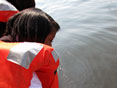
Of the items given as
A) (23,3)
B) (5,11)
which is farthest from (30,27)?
(23,3)

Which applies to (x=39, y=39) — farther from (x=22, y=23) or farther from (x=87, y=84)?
(x=87, y=84)

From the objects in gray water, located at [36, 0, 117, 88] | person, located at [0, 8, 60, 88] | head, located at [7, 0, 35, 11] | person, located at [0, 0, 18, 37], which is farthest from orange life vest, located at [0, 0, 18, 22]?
gray water, located at [36, 0, 117, 88]

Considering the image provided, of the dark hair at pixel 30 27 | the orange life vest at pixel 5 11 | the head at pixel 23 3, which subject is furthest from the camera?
the head at pixel 23 3

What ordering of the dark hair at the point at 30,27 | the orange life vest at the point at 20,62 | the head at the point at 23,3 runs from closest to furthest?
the orange life vest at the point at 20,62 → the dark hair at the point at 30,27 → the head at the point at 23,3

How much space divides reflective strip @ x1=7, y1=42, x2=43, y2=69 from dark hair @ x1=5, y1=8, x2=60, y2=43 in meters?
0.19

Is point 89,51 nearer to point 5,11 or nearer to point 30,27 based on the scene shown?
point 5,11

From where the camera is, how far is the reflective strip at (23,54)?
1.25m

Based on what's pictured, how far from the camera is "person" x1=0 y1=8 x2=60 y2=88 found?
4.02 ft

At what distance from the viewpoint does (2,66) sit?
125cm

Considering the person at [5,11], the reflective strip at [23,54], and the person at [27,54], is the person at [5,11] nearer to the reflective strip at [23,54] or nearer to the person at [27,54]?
the person at [27,54]

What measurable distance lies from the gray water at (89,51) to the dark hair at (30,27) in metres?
1.25

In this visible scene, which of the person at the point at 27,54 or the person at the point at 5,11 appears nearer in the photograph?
the person at the point at 27,54

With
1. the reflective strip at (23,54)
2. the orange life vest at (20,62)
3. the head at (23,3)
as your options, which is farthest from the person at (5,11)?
the reflective strip at (23,54)

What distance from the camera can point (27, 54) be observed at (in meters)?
1.27
